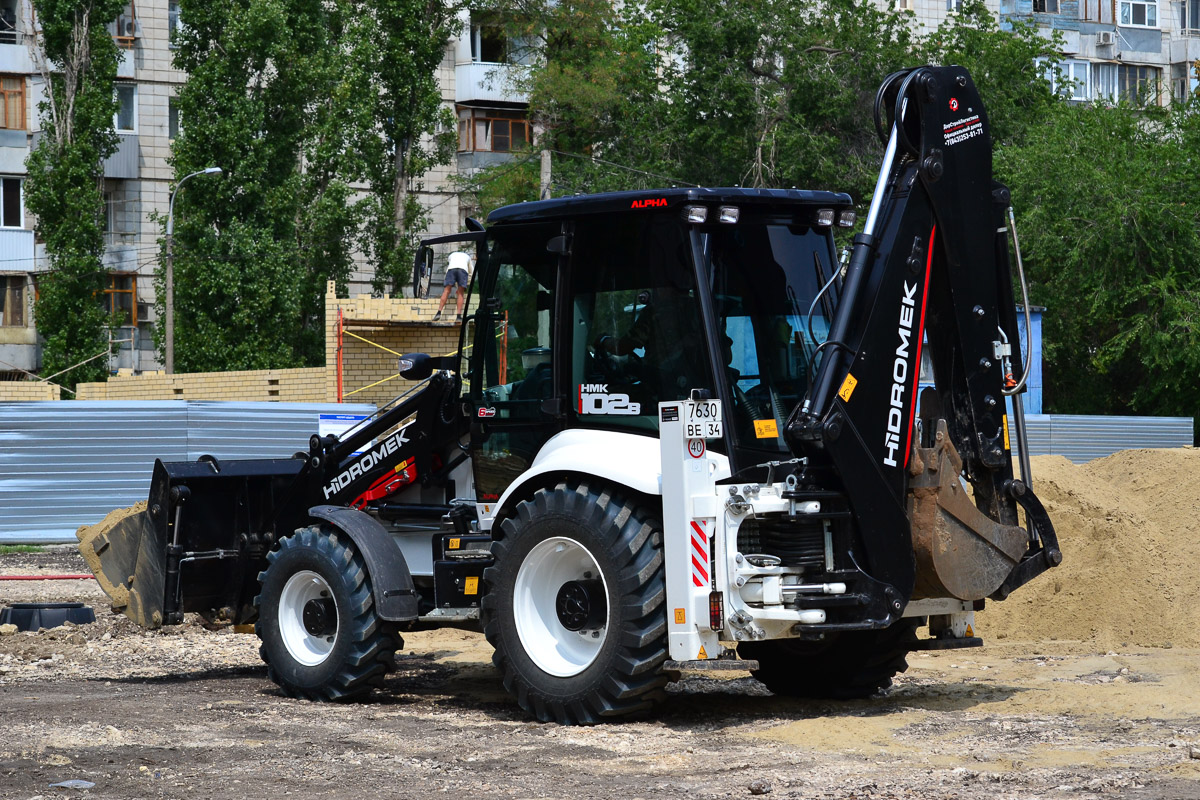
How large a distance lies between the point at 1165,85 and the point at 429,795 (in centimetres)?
4856

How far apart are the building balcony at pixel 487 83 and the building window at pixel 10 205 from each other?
13615mm

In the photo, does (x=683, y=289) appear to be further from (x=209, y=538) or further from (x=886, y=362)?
(x=209, y=538)

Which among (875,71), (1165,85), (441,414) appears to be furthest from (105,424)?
(1165,85)

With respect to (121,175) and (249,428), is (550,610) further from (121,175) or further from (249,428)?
(121,175)

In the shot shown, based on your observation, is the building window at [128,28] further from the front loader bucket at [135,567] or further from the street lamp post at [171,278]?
the front loader bucket at [135,567]

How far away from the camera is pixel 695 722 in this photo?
8125mm

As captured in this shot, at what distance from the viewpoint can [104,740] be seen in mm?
7430

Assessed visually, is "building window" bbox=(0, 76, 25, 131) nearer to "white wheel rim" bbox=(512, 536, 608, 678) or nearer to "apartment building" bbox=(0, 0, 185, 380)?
"apartment building" bbox=(0, 0, 185, 380)

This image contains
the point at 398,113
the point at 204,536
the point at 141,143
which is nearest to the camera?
the point at 204,536

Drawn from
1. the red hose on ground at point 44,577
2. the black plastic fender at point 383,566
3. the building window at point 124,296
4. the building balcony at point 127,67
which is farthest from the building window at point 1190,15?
the black plastic fender at point 383,566

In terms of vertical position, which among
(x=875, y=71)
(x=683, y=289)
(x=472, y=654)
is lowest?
(x=472, y=654)

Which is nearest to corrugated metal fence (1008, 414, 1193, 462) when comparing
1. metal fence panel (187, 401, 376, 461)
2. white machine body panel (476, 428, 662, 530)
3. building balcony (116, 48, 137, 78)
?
metal fence panel (187, 401, 376, 461)

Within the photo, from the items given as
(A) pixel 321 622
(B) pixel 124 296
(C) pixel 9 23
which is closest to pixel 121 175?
(B) pixel 124 296

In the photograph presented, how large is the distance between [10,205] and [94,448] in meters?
24.6
